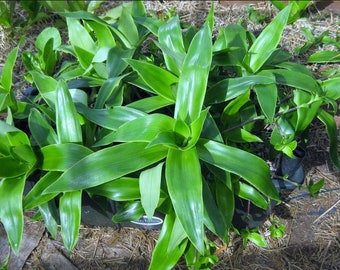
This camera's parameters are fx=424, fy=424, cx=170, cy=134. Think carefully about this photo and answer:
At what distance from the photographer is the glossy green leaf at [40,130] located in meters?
1.36

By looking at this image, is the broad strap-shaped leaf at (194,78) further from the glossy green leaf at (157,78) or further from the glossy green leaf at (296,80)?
the glossy green leaf at (296,80)

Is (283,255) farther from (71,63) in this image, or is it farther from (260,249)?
(71,63)

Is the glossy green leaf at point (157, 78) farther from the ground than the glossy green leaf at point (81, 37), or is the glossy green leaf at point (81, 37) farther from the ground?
the glossy green leaf at point (81, 37)

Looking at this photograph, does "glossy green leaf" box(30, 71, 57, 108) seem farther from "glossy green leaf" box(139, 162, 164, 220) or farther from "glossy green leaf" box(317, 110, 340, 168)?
"glossy green leaf" box(317, 110, 340, 168)

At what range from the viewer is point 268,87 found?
1.36 metres

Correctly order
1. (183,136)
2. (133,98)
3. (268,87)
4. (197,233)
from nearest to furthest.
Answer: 1. (197,233)
2. (183,136)
3. (268,87)
4. (133,98)

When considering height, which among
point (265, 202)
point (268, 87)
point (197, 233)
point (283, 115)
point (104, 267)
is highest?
point (268, 87)

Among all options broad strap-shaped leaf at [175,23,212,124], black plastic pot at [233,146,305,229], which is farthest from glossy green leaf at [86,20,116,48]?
black plastic pot at [233,146,305,229]

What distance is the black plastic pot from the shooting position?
5.06 ft

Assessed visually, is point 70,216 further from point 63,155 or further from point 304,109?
point 304,109

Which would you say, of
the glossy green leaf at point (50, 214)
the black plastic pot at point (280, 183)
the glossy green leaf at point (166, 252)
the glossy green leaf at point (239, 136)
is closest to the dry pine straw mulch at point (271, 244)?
the black plastic pot at point (280, 183)

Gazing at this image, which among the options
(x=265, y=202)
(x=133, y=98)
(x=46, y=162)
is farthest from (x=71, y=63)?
(x=265, y=202)

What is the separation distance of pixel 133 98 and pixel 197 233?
0.71m

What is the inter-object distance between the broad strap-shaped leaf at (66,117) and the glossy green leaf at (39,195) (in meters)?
0.13
